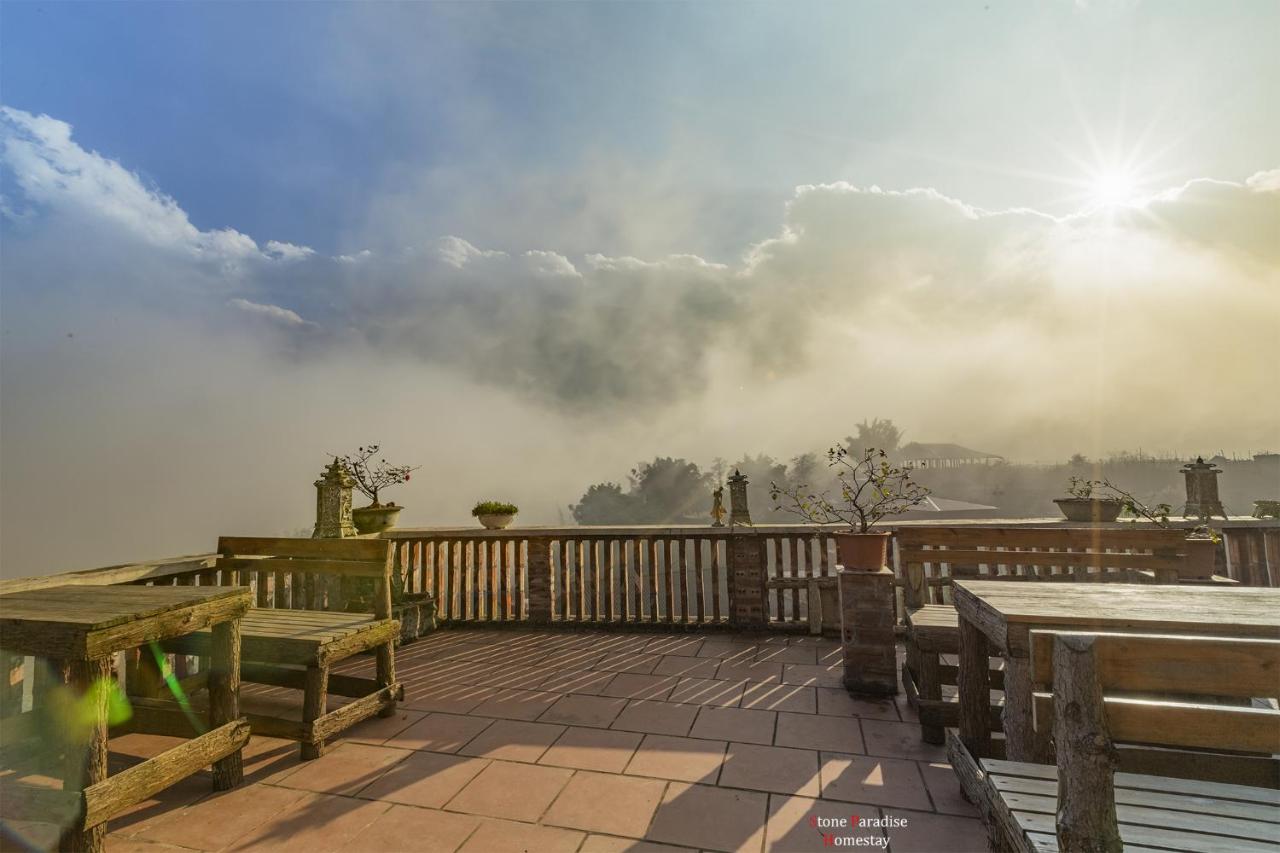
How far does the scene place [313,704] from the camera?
2.90m

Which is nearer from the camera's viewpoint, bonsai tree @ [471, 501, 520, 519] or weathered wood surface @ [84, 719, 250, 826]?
weathered wood surface @ [84, 719, 250, 826]

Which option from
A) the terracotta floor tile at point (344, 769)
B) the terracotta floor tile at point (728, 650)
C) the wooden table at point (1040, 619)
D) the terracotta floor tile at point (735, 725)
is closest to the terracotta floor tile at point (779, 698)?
the terracotta floor tile at point (735, 725)

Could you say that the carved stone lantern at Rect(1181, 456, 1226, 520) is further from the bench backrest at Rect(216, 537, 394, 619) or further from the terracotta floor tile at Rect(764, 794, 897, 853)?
the bench backrest at Rect(216, 537, 394, 619)

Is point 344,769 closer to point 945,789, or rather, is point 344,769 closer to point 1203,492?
point 945,789

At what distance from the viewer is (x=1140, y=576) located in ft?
12.2

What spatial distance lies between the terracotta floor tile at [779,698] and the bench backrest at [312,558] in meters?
2.56

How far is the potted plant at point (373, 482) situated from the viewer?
5.98 m

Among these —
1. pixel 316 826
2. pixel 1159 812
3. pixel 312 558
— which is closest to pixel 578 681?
pixel 316 826

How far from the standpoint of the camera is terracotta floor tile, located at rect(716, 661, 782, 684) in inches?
157

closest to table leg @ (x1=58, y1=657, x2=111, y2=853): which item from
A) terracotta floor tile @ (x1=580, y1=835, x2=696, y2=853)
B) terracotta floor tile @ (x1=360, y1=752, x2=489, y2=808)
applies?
terracotta floor tile @ (x1=360, y1=752, x2=489, y2=808)

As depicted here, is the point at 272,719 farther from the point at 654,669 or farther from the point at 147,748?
the point at 654,669

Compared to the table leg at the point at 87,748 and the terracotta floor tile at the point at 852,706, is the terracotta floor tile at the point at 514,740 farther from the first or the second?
the terracotta floor tile at the point at 852,706

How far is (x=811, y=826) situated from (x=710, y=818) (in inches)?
16.6

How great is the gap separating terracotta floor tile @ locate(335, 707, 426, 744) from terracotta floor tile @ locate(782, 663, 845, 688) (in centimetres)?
263
